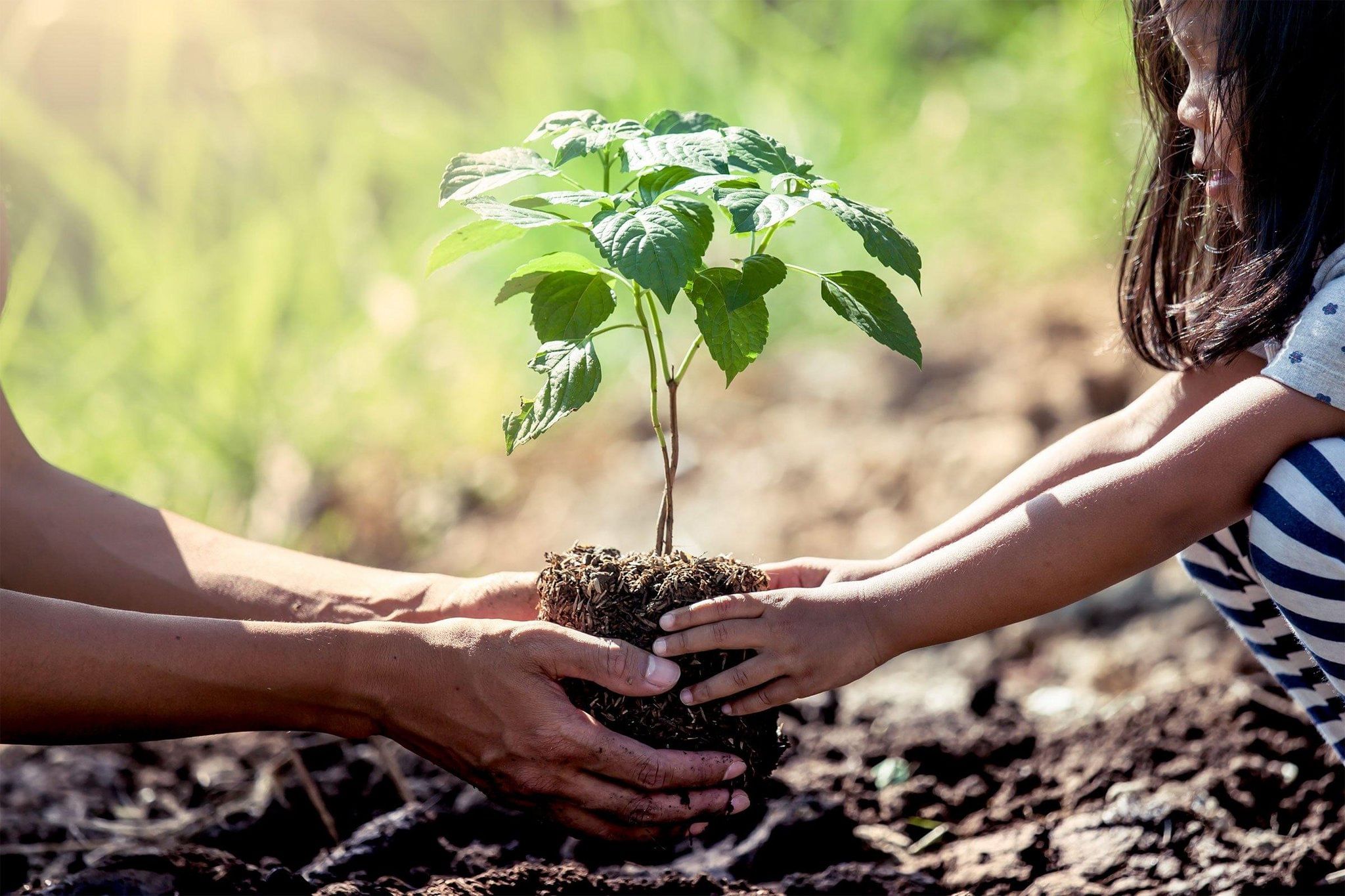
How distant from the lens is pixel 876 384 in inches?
146

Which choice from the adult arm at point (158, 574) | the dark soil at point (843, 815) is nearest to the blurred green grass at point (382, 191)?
the dark soil at point (843, 815)

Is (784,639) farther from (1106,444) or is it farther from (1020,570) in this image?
(1106,444)

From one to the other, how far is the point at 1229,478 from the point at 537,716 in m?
0.85

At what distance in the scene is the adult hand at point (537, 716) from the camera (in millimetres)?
1320

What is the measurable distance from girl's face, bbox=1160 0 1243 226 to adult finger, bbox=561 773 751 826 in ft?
3.30

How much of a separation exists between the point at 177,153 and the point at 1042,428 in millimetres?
3181

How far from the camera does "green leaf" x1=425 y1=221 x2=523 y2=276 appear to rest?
1337 mm

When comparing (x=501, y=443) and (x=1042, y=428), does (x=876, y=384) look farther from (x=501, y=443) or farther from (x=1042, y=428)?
(x=501, y=443)

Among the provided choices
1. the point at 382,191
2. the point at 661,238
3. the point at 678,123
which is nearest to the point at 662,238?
the point at 661,238

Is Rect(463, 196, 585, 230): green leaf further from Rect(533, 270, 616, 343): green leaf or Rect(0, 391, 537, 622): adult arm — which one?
Rect(0, 391, 537, 622): adult arm

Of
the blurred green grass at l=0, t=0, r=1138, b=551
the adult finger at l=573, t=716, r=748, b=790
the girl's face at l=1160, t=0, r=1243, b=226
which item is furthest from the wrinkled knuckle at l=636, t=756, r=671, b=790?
the blurred green grass at l=0, t=0, r=1138, b=551

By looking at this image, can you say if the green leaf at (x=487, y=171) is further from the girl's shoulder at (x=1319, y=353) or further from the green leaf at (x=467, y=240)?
the girl's shoulder at (x=1319, y=353)

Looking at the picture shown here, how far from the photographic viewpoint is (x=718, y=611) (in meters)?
1.34

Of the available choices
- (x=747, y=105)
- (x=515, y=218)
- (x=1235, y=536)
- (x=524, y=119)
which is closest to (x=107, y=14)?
(x=524, y=119)
